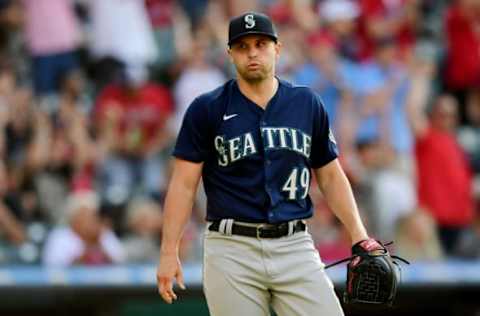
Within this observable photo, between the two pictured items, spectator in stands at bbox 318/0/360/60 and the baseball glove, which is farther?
spectator in stands at bbox 318/0/360/60

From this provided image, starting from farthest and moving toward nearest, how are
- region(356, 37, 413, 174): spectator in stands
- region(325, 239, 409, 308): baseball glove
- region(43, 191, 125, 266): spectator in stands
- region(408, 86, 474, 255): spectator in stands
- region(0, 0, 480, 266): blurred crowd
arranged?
region(356, 37, 413, 174): spectator in stands
region(408, 86, 474, 255): spectator in stands
region(0, 0, 480, 266): blurred crowd
region(43, 191, 125, 266): spectator in stands
region(325, 239, 409, 308): baseball glove

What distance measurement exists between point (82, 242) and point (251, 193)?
374 cm

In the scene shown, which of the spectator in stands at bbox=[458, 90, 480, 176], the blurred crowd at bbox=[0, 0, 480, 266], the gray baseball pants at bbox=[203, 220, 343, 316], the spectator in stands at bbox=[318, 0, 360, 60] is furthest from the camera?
the spectator in stands at bbox=[318, 0, 360, 60]

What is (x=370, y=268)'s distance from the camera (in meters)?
5.55

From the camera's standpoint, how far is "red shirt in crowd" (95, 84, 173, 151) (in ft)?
33.6

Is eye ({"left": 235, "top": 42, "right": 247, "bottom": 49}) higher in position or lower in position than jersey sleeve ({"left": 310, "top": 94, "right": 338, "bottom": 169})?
higher

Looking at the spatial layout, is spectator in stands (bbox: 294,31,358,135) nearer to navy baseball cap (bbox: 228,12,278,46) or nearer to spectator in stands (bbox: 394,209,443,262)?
spectator in stands (bbox: 394,209,443,262)

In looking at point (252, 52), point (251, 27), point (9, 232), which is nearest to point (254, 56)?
point (252, 52)

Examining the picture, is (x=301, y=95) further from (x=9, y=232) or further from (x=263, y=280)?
(x=9, y=232)

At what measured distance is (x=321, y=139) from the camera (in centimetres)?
563

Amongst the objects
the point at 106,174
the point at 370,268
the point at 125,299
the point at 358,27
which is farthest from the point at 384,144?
the point at 370,268

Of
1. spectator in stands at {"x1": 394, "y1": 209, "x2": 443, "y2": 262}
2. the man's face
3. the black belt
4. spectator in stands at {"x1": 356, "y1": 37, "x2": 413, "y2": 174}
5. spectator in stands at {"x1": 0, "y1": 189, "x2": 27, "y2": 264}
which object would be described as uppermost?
the man's face

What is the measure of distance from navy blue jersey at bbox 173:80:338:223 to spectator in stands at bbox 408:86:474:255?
194 inches

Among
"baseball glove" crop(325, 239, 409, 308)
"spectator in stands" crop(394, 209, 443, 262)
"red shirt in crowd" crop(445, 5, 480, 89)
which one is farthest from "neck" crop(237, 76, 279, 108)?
"red shirt in crowd" crop(445, 5, 480, 89)
